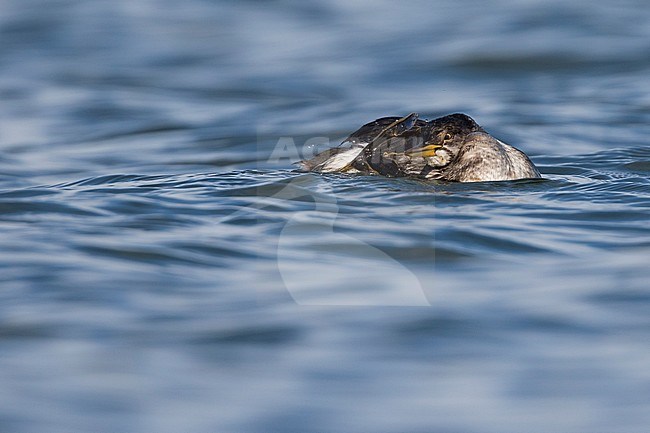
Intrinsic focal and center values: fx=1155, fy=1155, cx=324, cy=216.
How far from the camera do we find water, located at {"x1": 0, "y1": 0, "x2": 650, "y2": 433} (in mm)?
3496

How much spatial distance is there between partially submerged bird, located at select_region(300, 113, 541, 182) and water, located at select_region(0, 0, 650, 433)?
113 mm

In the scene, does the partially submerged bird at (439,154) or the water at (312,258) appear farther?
the partially submerged bird at (439,154)

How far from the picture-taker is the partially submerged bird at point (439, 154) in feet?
20.8

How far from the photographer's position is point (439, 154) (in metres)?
6.40

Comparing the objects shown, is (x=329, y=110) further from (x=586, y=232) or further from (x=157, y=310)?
(x=157, y=310)

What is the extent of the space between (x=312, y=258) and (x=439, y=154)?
1.67 metres

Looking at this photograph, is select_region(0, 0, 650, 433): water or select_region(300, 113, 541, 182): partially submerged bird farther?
select_region(300, 113, 541, 182): partially submerged bird

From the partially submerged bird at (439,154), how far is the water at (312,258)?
0.11 m

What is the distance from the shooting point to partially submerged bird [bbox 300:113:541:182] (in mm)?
6332

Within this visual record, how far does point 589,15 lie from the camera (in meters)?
12.4

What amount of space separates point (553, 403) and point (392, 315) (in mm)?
926

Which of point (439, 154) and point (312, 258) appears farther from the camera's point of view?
point (439, 154)

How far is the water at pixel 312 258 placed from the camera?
3496mm

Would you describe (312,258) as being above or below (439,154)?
below
